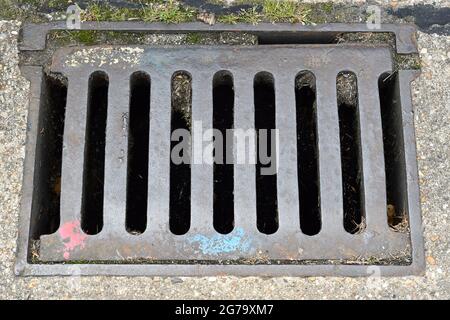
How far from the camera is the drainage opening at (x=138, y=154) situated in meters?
1.99

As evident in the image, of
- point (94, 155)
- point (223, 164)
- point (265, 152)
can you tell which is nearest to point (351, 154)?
point (265, 152)

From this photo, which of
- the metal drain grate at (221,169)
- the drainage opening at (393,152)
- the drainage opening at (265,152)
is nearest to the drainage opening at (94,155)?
the metal drain grate at (221,169)

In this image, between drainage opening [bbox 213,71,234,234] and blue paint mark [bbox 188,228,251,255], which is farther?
drainage opening [bbox 213,71,234,234]

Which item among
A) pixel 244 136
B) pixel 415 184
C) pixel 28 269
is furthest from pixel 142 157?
pixel 415 184

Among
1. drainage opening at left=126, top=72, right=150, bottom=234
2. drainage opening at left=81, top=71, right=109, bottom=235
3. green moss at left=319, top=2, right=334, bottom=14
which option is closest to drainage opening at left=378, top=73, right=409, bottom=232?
green moss at left=319, top=2, right=334, bottom=14

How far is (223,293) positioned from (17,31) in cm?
98

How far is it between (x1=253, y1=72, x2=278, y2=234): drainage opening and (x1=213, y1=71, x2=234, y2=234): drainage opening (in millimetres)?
83

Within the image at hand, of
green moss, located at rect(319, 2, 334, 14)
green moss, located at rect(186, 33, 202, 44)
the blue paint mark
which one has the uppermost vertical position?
green moss, located at rect(319, 2, 334, 14)

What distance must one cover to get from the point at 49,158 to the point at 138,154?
0.91 feet

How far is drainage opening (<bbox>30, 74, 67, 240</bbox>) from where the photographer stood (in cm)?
184

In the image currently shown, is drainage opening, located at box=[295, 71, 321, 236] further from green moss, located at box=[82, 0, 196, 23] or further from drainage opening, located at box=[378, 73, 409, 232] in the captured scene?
green moss, located at box=[82, 0, 196, 23]

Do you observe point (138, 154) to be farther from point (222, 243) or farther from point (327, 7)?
point (327, 7)
